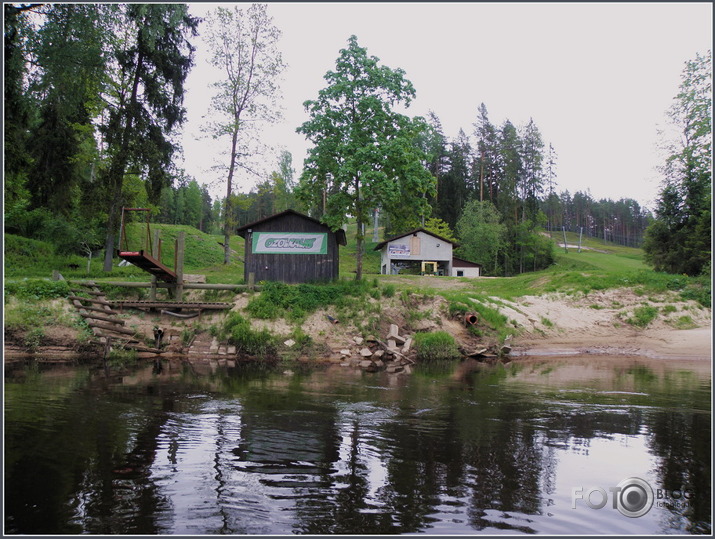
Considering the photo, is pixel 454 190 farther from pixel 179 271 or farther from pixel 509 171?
pixel 179 271

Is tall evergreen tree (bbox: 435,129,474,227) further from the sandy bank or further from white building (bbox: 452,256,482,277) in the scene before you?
the sandy bank

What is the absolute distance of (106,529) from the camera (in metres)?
5.23

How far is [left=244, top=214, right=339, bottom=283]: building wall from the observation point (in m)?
27.4

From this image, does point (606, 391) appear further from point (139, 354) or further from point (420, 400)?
point (139, 354)

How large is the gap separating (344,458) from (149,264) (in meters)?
18.1

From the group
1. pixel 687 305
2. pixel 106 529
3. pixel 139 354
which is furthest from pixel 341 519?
pixel 687 305

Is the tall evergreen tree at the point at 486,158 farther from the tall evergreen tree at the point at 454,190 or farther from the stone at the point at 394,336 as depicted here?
the stone at the point at 394,336

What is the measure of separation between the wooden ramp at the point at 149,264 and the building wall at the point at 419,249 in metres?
34.0

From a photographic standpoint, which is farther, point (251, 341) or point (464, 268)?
point (464, 268)

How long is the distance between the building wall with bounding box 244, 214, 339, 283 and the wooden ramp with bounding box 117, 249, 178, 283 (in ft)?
14.3

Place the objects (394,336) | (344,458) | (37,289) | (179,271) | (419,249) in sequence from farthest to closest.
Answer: (419,249), (179,271), (394,336), (37,289), (344,458)

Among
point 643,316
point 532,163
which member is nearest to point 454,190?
point 532,163

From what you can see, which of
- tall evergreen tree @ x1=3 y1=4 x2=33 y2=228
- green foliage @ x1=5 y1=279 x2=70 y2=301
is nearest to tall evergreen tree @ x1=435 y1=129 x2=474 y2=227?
green foliage @ x1=5 y1=279 x2=70 y2=301

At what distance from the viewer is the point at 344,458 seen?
26.1 ft
